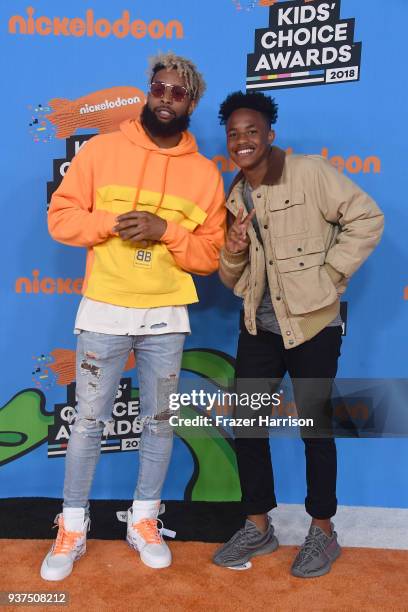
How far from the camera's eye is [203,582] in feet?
6.42

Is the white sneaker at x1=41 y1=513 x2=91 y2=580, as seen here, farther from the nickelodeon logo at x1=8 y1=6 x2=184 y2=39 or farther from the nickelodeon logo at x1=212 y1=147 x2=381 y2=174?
the nickelodeon logo at x1=8 y1=6 x2=184 y2=39

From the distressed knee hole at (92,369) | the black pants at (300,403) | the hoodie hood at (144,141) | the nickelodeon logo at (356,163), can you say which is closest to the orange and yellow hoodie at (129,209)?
the hoodie hood at (144,141)

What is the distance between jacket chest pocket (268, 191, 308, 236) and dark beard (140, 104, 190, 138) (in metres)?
0.40

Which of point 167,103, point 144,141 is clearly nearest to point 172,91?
point 167,103

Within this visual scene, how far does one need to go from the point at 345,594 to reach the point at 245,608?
0.33 meters

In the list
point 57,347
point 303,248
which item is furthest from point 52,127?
point 303,248

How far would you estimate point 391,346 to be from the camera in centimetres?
251

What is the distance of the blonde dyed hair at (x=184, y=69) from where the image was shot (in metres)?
1.94

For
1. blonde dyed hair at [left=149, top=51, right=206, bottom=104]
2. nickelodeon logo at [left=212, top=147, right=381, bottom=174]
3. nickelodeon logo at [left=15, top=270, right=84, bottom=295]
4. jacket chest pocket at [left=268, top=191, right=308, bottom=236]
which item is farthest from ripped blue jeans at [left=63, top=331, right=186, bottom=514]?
nickelodeon logo at [left=212, top=147, right=381, bottom=174]

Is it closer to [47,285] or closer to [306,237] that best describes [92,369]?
[47,285]

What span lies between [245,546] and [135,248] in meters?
1.11

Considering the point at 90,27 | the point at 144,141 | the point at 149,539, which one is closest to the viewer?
the point at 144,141

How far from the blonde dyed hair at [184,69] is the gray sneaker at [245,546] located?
4.98 feet

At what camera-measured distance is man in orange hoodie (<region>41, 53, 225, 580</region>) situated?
1.92 meters
